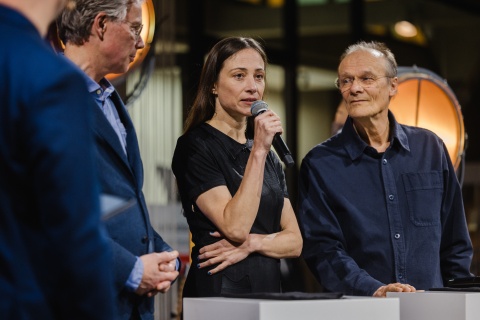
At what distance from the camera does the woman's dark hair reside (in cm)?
272

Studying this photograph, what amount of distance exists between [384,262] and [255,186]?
620 mm

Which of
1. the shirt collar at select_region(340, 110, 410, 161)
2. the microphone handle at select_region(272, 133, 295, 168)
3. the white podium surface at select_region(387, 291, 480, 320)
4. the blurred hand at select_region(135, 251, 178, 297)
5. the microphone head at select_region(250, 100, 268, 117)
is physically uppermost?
the microphone head at select_region(250, 100, 268, 117)

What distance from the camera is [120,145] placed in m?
2.21

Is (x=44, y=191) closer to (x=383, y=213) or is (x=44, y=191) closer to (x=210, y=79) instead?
(x=210, y=79)

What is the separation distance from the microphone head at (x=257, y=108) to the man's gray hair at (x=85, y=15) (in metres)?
0.50

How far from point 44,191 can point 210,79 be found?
152 centimetres

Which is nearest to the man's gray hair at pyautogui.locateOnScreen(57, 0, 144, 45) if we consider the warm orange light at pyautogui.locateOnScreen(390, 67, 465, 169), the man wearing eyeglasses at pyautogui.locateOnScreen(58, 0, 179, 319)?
the man wearing eyeglasses at pyautogui.locateOnScreen(58, 0, 179, 319)

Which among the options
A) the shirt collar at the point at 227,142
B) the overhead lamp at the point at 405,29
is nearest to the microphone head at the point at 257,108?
the shirt collar at the point at 227,142

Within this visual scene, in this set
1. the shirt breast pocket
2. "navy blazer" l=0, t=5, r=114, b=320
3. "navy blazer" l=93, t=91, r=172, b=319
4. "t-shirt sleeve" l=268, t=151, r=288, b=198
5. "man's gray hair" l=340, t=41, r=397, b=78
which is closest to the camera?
"navy blazer" l=0, t=5, r=114, b=320

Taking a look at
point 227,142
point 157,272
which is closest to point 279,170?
point 227,142

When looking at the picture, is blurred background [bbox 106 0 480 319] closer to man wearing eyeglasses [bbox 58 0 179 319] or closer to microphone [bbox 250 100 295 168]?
microphone [bbox 250 100 295 168]

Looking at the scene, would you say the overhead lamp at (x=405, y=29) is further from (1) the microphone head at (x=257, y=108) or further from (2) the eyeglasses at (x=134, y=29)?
(2) the eyeglasses at (x=134, y=29)

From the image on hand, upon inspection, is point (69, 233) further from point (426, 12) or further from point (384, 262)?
point (426, 12)

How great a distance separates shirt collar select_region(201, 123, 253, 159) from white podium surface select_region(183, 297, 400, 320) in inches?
24.7
